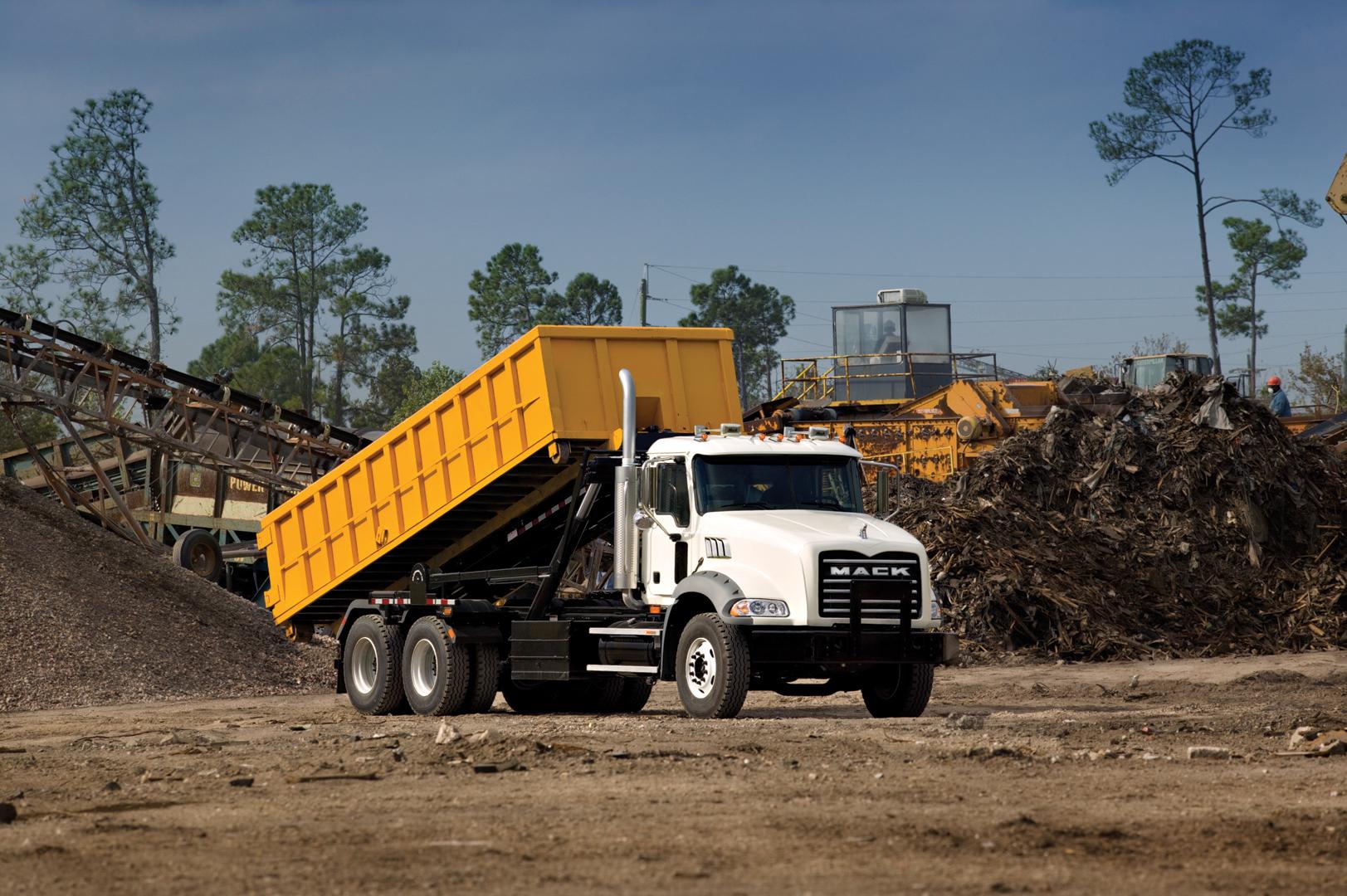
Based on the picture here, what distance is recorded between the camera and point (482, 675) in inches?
642

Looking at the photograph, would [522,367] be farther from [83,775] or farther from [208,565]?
[208,565]

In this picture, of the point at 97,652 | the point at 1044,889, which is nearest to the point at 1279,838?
the point at 1044,889

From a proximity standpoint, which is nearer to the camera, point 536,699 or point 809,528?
point 809,528

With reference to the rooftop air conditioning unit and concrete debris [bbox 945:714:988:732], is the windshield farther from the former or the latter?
the rooftop air conditioning unit

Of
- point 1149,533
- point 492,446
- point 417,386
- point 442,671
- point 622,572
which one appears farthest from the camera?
point 417,386

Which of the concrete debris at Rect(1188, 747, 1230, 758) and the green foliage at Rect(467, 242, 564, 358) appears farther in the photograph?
the green foliage at Rect(467, 242, 564, 358)

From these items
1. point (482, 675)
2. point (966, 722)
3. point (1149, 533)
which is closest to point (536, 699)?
Answer: point (482, 675)

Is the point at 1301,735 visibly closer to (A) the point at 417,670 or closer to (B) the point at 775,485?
(B) the point at 775,485

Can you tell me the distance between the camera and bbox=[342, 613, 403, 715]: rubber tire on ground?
16.9 metres

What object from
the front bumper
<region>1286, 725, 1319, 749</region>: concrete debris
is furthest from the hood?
<region>1286, 725, 1319, 749</region>: concrete debris

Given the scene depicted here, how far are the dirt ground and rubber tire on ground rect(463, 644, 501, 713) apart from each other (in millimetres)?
1098

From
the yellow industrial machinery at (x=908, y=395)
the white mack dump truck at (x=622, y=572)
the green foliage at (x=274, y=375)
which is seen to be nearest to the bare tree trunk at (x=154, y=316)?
the green foliage at (x=274, y=375)

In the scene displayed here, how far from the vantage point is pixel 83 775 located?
36.8 feet

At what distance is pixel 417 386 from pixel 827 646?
2677 inches
